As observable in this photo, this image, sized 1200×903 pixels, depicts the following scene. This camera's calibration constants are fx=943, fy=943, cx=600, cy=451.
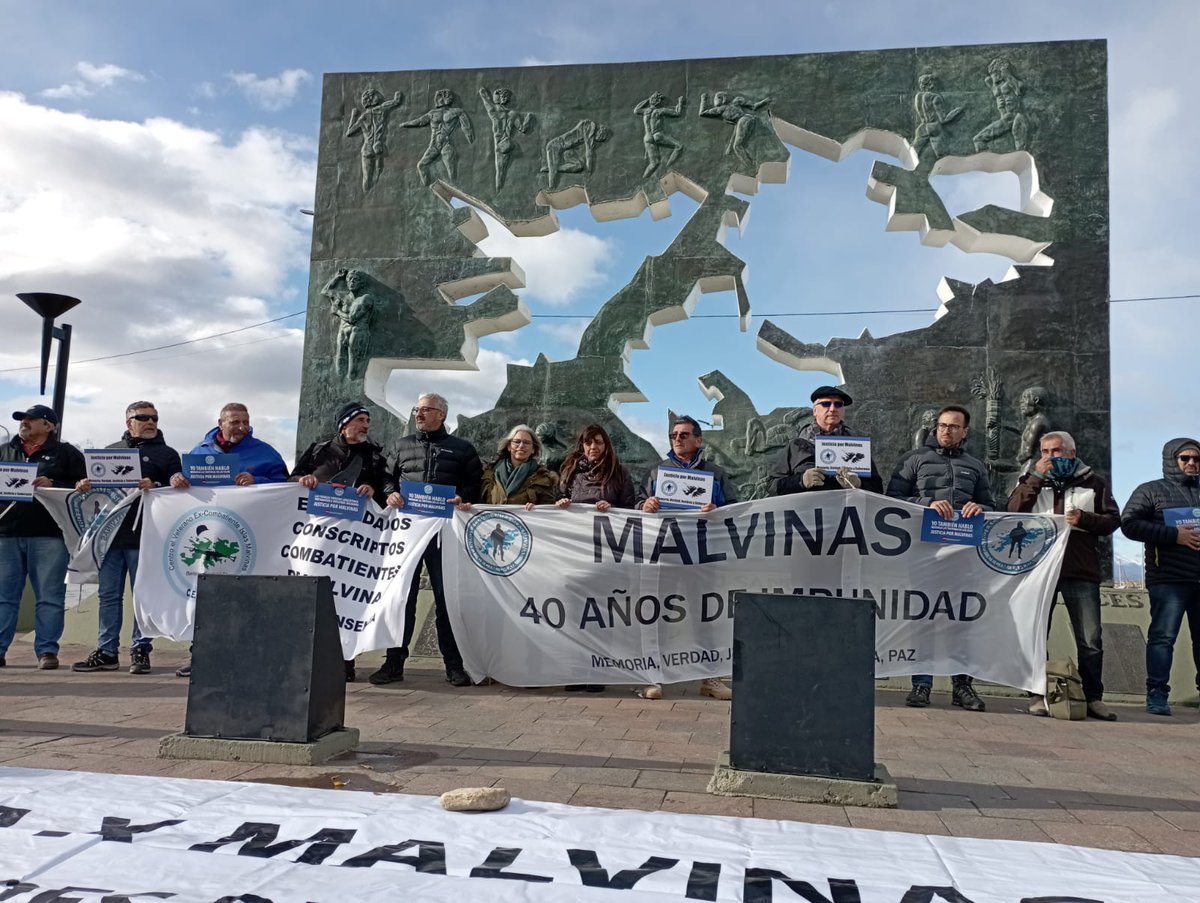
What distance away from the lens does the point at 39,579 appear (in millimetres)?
7309

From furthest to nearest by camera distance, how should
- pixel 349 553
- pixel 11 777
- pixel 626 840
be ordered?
1. pixel 349 553
2. pixel 11 777
3. pixel 626 840

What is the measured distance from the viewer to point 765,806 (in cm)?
368

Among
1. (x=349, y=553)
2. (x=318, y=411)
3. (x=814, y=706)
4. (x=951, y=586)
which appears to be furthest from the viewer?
(x=318, y=411)

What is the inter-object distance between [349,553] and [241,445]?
4.27 ft

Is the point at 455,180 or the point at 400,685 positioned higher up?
the point at 455,180

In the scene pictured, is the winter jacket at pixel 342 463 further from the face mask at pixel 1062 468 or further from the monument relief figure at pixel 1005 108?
the monument relief figure at pixel 1005 108

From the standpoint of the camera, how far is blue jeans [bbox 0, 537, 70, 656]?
7.24 metres

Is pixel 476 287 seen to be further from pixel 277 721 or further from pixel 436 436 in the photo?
pixel 277 721

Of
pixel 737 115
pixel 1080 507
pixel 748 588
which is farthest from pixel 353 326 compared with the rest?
pixel 1080 507

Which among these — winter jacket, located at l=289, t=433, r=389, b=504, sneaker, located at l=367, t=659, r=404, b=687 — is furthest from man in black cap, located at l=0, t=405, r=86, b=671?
sneaker, located at l=367, t=659, r=404, b=687

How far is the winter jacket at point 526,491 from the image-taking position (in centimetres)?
705

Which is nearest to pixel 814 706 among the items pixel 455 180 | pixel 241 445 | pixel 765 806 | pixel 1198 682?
pixel 765 806

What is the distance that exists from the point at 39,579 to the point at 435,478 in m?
3.24

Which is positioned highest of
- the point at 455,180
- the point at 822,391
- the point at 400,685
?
the point at 455,180
